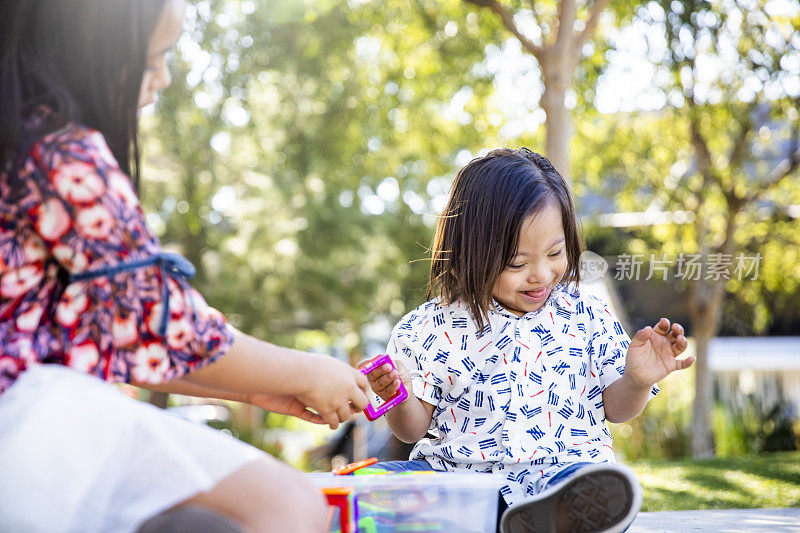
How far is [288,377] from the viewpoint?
1565mm

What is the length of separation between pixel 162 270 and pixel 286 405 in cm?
50

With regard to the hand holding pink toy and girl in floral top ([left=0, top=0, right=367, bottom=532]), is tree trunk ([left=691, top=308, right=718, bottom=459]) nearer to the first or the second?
the hand holding pink toy

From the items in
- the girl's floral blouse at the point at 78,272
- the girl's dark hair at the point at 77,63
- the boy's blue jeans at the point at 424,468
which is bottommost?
the boy's blue jeans at the point at 424,468

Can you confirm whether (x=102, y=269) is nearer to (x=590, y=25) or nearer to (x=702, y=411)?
(x=590, y=25)

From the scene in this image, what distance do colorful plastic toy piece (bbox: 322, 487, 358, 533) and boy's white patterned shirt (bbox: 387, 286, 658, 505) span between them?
2.33ft

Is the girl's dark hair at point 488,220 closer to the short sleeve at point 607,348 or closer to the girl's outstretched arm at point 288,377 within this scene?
the short sleeve at point 607,348

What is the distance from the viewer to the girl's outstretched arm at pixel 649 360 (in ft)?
7.11

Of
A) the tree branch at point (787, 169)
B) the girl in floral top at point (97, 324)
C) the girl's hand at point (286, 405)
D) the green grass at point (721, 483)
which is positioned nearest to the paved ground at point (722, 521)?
the green grass at point (721, 483)

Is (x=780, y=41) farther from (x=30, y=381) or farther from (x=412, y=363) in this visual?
(x=30, y=381)

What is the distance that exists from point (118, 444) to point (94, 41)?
2.35 ft

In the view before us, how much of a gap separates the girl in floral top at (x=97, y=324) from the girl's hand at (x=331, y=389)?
6cm

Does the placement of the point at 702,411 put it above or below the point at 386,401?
below

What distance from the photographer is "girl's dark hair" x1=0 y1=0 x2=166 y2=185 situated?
1.43 meters

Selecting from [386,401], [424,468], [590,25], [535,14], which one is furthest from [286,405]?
[535,14]
